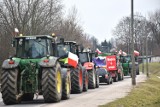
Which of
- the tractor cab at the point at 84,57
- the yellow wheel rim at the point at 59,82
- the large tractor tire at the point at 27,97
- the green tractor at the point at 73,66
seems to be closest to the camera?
the yellow wheel rim at the point at 59,82

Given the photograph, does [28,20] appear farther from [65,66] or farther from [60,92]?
→ [60,92]

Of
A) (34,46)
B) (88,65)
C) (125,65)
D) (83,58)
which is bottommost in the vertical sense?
(125,65)

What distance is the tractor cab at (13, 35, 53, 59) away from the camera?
20278 millimetres

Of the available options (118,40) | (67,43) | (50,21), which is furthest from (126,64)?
(118,40)

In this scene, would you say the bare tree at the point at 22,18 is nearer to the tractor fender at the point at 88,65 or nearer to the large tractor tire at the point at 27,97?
the tractor fender at the point at 88,65

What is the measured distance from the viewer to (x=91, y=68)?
3041 centimetres

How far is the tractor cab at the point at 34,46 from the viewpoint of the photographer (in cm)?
2028

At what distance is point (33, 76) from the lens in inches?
754

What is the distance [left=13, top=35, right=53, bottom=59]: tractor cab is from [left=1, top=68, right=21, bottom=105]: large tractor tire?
5.11ft

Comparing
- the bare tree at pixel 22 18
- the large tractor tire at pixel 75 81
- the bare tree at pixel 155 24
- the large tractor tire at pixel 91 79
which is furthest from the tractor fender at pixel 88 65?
the bare tree at pixel 155 24

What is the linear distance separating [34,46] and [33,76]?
174cm

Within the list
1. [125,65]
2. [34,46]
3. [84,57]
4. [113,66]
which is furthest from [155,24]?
[34,46]

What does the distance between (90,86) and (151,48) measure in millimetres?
105693

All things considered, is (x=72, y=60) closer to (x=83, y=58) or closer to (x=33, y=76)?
(x=33, y=76)
